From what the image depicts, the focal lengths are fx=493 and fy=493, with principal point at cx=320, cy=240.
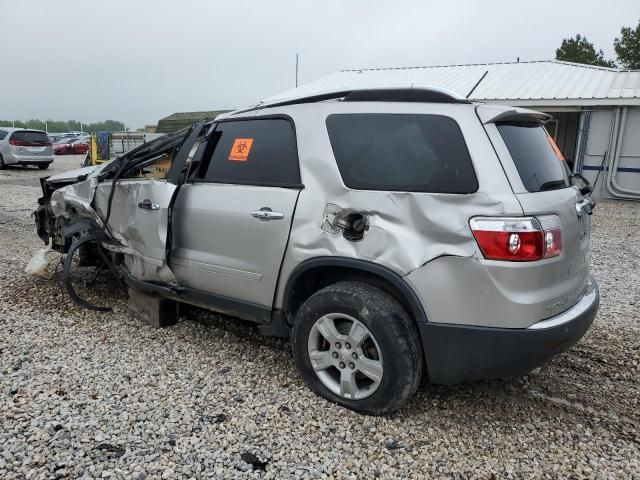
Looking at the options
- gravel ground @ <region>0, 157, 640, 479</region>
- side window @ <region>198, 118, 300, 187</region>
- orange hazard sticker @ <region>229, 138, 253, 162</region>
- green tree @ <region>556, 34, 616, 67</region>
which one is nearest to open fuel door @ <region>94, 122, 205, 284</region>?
side window @ <region>198, 118, 300, 187</region>

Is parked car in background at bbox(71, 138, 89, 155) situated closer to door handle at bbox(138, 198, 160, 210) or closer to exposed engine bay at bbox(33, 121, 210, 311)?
exposed engine bay at bbox(33, 121, 210, 311)

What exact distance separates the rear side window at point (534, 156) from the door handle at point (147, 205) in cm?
244

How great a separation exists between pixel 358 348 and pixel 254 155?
4.86ft

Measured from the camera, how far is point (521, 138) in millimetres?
2762

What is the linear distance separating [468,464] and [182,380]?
185 cm

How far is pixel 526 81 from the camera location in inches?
575

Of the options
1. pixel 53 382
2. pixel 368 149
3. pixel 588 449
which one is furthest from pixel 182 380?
pixel 588 449

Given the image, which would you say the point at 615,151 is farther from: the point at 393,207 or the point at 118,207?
the point at 118,207

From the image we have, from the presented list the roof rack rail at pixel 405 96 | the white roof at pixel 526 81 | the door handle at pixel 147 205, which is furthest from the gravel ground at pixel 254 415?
the white roof at pixel 526 81

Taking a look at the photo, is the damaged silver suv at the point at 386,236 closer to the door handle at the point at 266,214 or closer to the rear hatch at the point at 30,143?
the door handle at the point at 266,214

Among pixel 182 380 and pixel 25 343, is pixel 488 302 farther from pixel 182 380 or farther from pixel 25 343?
pixel 25 343

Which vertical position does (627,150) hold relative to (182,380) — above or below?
above

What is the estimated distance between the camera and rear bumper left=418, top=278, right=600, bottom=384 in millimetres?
2449

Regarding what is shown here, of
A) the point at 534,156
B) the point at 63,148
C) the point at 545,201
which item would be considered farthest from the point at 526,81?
the point at 63,148
